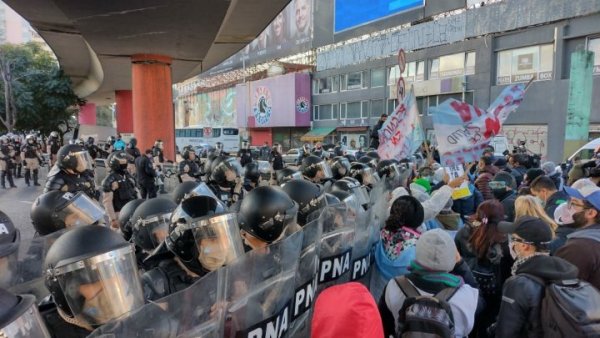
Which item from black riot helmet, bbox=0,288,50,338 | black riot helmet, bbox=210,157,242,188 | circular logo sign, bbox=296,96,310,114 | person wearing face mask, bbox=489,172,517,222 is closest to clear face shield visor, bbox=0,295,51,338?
black riot helmet, bbox=0,288,50,338

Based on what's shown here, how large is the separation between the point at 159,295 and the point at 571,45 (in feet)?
77.3

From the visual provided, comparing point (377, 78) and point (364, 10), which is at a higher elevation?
point (364, 10)

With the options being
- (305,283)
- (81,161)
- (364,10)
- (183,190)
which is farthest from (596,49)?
(305,283)

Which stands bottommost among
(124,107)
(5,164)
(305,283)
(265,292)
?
(5,164)

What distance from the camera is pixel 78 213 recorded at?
13.3 feet

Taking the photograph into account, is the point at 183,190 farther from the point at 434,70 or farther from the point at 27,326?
the point at 434,70

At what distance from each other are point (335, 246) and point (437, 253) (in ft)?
2.79

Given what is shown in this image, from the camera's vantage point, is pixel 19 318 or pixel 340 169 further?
pixel 340 169

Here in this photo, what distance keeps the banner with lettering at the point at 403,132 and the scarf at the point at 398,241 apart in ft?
14.1

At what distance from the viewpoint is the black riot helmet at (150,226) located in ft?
11.4

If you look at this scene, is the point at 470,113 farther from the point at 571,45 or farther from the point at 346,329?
the point at 571,45

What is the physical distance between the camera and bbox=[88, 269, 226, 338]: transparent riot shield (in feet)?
5.05

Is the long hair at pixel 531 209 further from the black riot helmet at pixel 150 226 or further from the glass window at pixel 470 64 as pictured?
the glass window at pixel 470 64

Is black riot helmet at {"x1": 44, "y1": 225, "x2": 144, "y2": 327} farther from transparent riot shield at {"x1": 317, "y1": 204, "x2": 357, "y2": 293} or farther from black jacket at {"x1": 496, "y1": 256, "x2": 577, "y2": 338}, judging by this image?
black jacket at {"x1": 496, "y1": 256, "x2": 577, "y2": 338}
